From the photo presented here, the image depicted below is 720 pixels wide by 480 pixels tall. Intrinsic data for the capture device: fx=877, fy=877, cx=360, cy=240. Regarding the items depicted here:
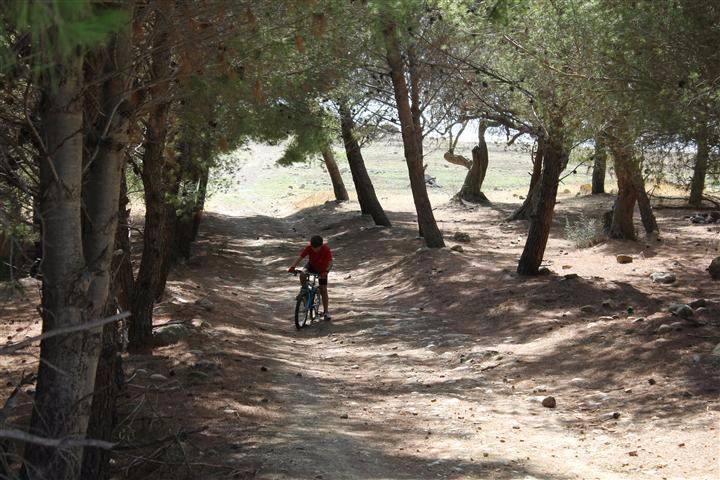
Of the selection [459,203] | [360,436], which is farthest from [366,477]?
[459,203]

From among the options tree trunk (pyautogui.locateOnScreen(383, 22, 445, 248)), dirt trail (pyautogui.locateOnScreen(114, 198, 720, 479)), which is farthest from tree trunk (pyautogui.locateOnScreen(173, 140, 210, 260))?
tree trunk (pyautogui.locateOnScreen(383, 22, 445, 248))

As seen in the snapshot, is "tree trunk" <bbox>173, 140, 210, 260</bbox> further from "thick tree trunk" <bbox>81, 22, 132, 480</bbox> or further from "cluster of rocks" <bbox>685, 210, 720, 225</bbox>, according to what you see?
"cluster of rocks" <bbox>685, 210, 720, 225</bbox>

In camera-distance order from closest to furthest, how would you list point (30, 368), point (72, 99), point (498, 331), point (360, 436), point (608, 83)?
point (72, 99), point (360, 436), point (30, 368), point (608, 83), point (498, 331)

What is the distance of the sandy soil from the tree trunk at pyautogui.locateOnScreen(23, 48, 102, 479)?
2.59ft

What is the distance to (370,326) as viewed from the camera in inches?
593

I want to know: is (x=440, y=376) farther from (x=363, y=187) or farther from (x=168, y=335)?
(x=363, y=187)

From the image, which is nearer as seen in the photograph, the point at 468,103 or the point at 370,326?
the point at 370,326

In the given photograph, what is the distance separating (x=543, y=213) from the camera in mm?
16641

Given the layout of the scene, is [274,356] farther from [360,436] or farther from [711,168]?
[711,168]

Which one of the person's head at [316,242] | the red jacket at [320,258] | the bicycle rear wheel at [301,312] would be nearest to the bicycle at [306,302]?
the bicycle rear wheel at [301,312]

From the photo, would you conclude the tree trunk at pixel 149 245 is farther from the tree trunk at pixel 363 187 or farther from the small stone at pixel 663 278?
the tree trunk at pixel 363 187

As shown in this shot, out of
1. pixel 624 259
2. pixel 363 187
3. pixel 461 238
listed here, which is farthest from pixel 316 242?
pixel 363 187

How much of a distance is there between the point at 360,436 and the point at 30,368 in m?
4.93

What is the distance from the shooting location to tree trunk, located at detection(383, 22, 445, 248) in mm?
19797
